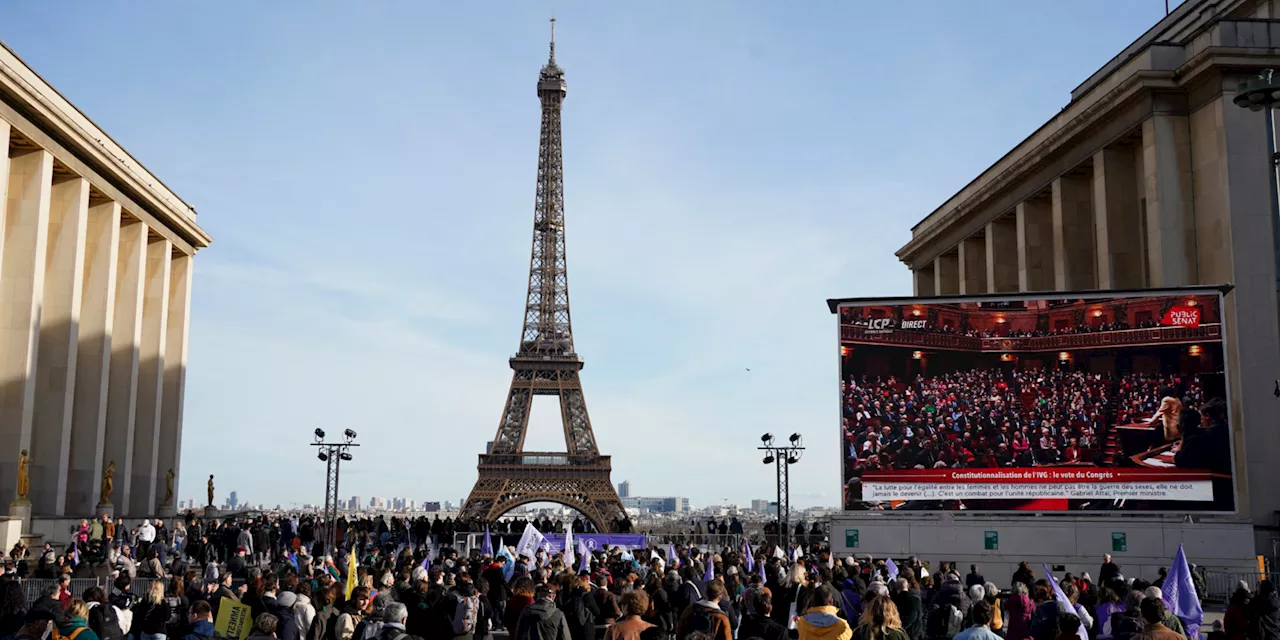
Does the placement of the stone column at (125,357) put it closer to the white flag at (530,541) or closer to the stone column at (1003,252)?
the white flag at (530,541)

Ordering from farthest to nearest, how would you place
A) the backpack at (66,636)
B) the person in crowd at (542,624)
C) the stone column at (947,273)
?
the stone column at (947,273) → the person in crowd at (542,624) → the backpack at (66,636)

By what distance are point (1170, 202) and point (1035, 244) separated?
8686 mm

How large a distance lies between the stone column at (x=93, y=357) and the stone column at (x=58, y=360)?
1.96 m

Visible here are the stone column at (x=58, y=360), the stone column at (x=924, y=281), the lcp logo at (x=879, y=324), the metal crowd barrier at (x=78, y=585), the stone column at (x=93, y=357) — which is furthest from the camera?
the stone column at (x=924, y=281)

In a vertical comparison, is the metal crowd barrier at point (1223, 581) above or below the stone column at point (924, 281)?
below

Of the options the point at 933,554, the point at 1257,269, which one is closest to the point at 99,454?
the point at 933,554

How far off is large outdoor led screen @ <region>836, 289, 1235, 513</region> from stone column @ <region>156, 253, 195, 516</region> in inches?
1380

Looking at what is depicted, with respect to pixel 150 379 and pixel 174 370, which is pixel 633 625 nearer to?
pixel 150 379

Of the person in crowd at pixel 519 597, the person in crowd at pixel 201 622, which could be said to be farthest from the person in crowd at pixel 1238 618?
the person in crowd at pixel 201 622

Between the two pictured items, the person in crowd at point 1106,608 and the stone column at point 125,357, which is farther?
the stone column at point 125,357

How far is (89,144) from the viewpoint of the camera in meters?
40.0

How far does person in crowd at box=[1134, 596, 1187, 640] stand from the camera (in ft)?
27.5

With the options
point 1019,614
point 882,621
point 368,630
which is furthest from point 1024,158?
point 368,630

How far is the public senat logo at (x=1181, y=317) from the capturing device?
2717 cm
